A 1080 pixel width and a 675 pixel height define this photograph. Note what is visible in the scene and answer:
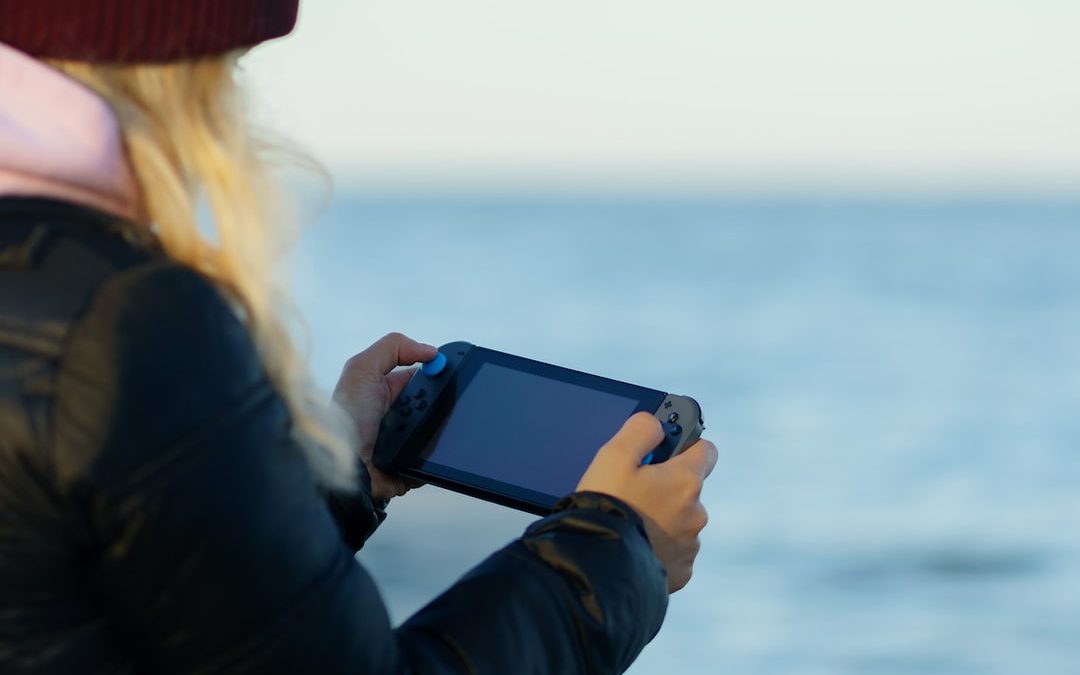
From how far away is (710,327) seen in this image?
51.6ft

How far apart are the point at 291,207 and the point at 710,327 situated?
14916 millimetres

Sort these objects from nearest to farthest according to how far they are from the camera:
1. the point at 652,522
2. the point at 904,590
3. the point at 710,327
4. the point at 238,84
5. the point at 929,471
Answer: the point at 238,84
the point at 652,522
the point at 904,590
the point at 929,471
the point at 710,327

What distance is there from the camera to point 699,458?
1178 millimetres

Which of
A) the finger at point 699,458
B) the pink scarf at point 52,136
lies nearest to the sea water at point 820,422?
the pink scarf at point 52,136

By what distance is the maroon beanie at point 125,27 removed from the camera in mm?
825

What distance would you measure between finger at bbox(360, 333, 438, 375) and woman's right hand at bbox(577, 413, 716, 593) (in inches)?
16.2

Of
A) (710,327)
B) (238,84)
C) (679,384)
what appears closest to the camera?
(238,84)

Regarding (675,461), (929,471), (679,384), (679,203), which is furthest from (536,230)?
(675,461)

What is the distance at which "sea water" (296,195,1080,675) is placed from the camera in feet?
20.7

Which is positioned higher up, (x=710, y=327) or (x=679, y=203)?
(x=679, y=203)

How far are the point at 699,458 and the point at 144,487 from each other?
1.74 ft

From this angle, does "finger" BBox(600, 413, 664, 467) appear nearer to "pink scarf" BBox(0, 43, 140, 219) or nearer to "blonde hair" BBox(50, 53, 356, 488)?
"blonde hair" BBox(50, 53, 356, 488)

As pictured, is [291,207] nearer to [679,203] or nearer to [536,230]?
[536,230]

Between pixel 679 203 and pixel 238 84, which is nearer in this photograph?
pixel 238 84
